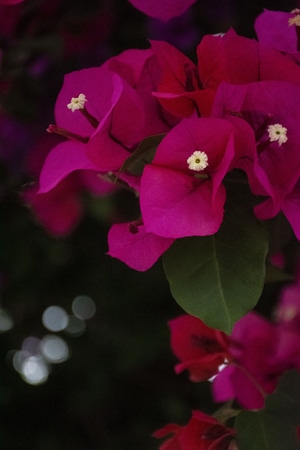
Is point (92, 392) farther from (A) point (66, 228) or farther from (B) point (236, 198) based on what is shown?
(B) point (236, 198)

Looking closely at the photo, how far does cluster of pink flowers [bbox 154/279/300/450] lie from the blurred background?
28 centimetres

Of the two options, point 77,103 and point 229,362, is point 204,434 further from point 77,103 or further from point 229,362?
point 77,103

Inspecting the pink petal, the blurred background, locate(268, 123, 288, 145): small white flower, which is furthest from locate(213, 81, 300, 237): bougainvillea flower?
the blurred background

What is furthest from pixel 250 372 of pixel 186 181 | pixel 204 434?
pixel 186 181

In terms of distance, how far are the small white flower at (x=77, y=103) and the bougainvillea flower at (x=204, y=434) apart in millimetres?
235

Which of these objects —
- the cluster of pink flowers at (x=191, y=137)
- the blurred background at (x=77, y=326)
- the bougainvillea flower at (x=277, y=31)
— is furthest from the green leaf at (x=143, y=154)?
the blurred background at (x=77, y=326)

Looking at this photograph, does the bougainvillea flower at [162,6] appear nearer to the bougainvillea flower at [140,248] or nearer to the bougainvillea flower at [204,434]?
the bougainvillea flower at [140,248]

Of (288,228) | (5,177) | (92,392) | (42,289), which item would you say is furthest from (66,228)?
(288,228)

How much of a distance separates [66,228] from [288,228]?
1.63 feet

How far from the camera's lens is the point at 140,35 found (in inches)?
38.1

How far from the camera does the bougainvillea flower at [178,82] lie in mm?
564

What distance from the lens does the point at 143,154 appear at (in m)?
0.56

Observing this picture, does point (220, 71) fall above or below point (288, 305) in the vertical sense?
above

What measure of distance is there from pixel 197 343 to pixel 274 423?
0.12 metres
